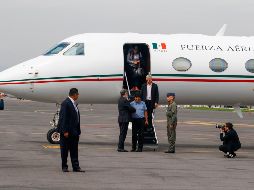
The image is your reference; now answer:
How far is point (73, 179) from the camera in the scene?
14.5 meters

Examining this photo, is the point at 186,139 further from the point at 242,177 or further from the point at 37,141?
the point at 242,177

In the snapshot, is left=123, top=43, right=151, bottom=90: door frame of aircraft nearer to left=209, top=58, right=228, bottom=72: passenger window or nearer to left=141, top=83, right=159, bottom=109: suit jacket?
left=141, top=83, right=159, bottom=109: suit jacket

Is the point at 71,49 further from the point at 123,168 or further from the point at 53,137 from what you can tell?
the point at 123,168

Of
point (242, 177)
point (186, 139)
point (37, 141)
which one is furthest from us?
point (186, 139)

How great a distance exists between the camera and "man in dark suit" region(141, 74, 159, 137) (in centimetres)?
2241

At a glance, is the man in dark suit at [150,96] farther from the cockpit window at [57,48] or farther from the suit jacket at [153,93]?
the cockpit window at [57,48]

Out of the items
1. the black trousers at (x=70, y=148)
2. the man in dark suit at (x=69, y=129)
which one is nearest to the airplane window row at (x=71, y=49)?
the man in dark suit at (x=69, y=129)

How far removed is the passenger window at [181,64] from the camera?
76.5 feet

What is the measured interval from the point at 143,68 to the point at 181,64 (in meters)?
1.36

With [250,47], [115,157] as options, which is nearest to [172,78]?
[250,47]

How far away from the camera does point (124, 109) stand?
71.8 feet

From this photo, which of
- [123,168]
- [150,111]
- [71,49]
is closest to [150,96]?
[150,111]

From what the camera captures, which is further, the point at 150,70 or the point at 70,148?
the point at 150,70

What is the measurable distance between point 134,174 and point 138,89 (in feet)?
28.1
